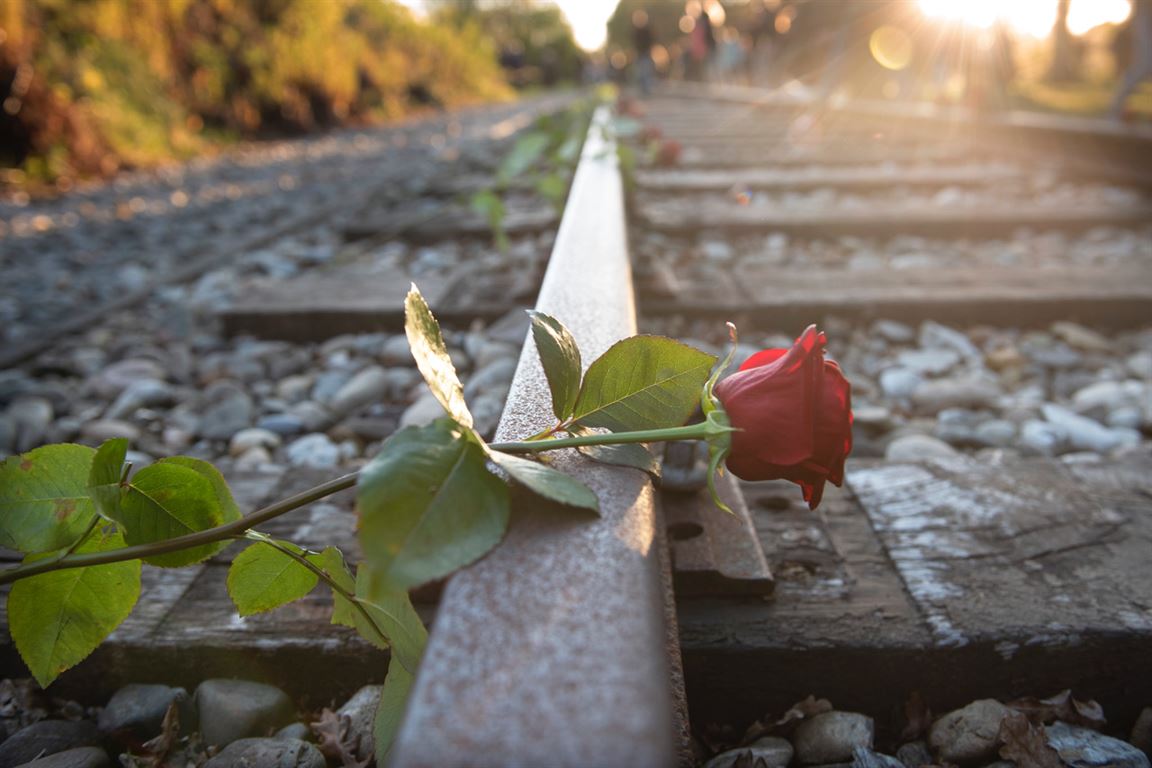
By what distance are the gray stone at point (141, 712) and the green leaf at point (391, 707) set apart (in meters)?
0.37

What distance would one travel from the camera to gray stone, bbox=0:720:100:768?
0.84 meters

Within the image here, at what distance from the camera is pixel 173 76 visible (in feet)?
29.5

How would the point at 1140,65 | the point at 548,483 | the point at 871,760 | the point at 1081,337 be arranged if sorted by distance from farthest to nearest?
1. the point at 1140,65
2. the point at 1081,337
3. the point at 871,760
4. the point at 548,483

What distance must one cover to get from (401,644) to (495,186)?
157 inches

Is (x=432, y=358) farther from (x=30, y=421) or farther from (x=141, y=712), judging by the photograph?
(x=30, y=421)

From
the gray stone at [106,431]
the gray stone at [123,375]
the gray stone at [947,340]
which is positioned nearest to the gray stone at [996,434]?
the gray stone at [947,340]

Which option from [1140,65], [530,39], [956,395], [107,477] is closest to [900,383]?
[956,395]

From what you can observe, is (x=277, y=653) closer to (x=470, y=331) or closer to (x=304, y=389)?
(x=304, y=389)

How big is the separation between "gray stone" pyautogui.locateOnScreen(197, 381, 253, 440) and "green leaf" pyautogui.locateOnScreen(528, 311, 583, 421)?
1.23 meters

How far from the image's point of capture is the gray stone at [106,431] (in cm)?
168

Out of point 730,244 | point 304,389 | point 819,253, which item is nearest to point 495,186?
point 730,244

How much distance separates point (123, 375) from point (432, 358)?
1.78m

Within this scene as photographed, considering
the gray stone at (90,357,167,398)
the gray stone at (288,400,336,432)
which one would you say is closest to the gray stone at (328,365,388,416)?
the gray stone at (288,400,336,432)

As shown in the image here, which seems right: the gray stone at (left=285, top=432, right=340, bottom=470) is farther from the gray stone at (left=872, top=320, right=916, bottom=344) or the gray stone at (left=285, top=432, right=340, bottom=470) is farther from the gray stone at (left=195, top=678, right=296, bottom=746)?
the gray stone at (left=872, top=320, right=916, bottom=344)
